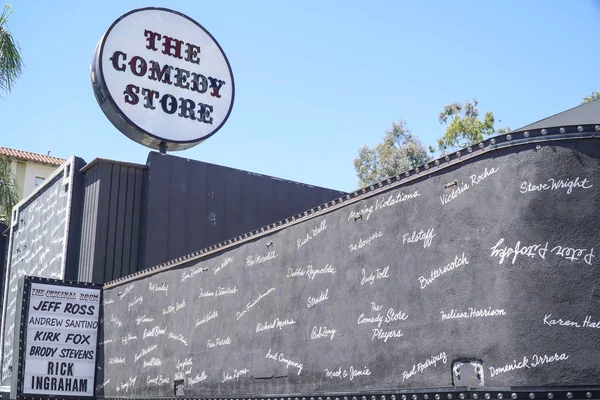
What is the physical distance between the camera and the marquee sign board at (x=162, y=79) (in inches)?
546

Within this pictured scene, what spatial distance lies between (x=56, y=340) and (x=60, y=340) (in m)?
0.06

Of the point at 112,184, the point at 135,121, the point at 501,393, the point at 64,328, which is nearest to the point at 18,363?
the point at 64,328

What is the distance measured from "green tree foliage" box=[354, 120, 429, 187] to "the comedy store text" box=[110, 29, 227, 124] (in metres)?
34.3

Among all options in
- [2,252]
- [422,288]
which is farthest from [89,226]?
[422,288]

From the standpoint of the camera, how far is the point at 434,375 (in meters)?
6.16

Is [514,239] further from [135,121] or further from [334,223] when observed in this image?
[135,121]

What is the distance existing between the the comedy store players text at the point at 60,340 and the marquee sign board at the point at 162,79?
3482mm

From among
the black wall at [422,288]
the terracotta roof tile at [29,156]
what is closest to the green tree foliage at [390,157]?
the terracotta roof tile at [29,156]

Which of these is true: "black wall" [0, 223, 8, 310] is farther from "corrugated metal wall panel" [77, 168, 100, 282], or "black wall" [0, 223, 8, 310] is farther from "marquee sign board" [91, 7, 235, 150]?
"marquee sign board" [91, 7, 235, 150]

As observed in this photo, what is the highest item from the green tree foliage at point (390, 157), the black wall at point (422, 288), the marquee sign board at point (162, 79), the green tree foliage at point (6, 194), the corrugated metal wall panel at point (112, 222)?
the green tree foliage at point (390, 157)

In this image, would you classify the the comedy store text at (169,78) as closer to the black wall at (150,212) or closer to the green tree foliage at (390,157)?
the black wall at (150,212)

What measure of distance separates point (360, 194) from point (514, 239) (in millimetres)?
2001

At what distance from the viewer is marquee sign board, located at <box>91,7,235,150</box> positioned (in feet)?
45.5

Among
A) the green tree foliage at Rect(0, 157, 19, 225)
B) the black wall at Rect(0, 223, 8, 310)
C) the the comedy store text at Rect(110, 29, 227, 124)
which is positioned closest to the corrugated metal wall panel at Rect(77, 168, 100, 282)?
the the comedy store text at Rect(110, 29, 227, 124)
